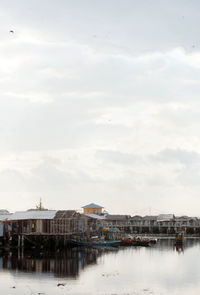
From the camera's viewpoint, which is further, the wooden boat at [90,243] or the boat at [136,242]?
the boat at [136,242]

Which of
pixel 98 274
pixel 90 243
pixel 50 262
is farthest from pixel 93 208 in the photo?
pixel 98 274

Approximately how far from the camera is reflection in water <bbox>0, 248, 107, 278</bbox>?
135 ft

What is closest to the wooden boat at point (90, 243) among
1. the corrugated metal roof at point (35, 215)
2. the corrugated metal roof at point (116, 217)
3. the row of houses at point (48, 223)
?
the row of houses at point (48, 223)

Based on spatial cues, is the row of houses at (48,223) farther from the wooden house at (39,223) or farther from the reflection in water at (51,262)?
the reflection in water at (51,262)

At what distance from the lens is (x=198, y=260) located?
53750 mm

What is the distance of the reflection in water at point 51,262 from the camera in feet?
135

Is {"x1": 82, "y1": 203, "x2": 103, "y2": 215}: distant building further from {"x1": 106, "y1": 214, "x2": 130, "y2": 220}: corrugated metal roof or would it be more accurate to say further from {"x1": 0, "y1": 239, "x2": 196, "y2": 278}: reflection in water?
{"x1": 0, "y1": 239, "x2": 196, "y2": 278}: reflection in water

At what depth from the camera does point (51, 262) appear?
153 feet

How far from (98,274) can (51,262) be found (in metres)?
8.47

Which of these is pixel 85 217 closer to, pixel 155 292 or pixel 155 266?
pixel 155 266

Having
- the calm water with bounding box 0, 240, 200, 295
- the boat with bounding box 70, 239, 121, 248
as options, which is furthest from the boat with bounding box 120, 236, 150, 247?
the calm water with bounding box 0, 240, 200, 295

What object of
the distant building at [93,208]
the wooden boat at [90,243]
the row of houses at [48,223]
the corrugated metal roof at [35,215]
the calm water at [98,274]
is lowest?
the calm water at [98,274]

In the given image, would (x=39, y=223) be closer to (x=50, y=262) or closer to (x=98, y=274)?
(x=50, y=262)

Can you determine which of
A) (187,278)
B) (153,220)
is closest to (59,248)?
(187,278)
